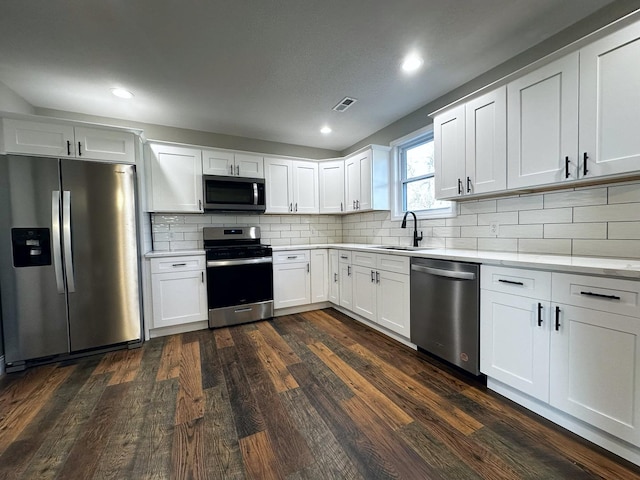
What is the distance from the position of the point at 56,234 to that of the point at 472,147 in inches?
145

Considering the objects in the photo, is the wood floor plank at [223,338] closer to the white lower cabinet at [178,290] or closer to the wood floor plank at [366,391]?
the white lower cabinet at [178,290]

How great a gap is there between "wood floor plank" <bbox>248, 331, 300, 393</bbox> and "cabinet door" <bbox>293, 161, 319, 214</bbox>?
1948mm

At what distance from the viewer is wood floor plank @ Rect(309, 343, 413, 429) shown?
60.8 inches

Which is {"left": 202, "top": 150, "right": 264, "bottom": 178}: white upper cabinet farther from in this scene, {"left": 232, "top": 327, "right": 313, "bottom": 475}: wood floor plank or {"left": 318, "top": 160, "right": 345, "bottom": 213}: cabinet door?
{"left": 232, "top": 327, "right": 313, "bottom": 475}: wood floor plank

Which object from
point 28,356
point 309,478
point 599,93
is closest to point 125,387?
point 28,356

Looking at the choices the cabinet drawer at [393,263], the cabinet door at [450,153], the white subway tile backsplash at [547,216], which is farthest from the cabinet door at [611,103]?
the cabinet drawer at [393,263]

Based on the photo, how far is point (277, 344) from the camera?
261 cm

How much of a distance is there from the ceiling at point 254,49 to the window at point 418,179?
463 mm

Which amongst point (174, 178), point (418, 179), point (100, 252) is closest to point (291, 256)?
point (174, 178)

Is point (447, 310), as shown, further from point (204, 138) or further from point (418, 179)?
point (204, 138)

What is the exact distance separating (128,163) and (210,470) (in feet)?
8.83

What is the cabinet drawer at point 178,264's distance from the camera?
2.82 m

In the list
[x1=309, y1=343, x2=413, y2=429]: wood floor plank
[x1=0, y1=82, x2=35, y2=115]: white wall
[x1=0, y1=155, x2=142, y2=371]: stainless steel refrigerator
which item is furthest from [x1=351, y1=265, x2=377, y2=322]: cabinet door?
[x1=0, y1=82, x2=35, y2=115]: white wall

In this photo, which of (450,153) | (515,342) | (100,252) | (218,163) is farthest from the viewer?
(218,163)
